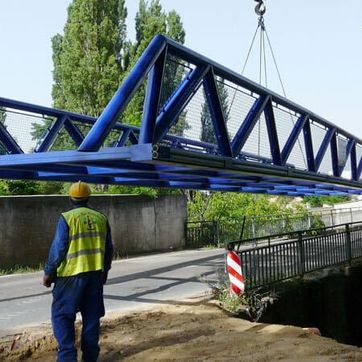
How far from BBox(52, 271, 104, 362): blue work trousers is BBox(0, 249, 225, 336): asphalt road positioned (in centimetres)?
274

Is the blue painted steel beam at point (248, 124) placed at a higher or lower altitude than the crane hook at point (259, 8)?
lower

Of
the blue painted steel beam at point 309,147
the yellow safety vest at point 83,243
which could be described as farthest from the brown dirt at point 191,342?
the blue painted steel beam at point 309,147

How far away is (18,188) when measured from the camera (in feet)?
56.6

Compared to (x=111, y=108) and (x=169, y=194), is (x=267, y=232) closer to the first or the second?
(x=169, y=194)

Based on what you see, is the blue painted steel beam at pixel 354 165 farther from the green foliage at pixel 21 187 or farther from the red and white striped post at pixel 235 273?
the green foliage at pixel 21 187

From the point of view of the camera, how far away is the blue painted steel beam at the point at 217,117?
24.5 ft

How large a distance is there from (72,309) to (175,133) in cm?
416

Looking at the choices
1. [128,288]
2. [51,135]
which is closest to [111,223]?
[128,288]

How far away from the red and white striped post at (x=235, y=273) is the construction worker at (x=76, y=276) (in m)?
4.01

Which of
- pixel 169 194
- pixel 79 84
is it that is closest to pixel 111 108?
pixel 169 194

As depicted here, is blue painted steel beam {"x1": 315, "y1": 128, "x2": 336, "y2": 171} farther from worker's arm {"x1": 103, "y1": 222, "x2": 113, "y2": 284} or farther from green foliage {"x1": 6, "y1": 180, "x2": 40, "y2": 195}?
green foliage {"x1": 6, "y1": 180, "x2": 40, "y2": 195}

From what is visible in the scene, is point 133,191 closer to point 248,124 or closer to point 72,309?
point 248,124

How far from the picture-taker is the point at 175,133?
27.3 ft

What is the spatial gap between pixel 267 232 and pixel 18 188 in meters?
13.8
